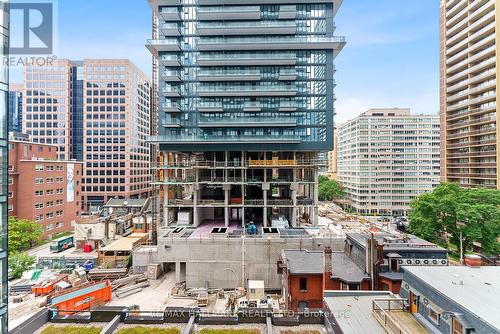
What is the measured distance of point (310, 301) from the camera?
23.7 metres

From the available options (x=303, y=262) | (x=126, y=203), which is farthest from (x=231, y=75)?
(x=126, y=203)

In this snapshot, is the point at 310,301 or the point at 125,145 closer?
the point at 310,301

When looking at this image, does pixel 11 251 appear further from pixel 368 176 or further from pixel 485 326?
pixel 368 176

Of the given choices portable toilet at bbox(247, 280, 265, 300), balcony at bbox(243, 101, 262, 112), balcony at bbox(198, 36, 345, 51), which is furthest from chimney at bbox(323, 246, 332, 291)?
balcony at bbox(198, 36, 345, 51)

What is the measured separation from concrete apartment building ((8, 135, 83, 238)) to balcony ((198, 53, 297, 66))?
122 feet

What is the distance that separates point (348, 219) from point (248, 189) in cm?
2156

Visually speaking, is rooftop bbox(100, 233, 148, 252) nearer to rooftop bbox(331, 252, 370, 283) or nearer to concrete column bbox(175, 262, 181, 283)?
concrete column bbox(175, 262, 181, 283)

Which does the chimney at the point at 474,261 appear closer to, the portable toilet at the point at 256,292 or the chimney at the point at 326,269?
the chimney at the point at 326,269

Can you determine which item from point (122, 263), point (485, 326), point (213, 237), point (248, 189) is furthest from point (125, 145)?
point (485, 326)

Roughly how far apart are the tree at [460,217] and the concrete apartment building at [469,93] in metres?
14.2

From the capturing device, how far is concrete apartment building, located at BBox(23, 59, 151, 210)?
88750 millimetres

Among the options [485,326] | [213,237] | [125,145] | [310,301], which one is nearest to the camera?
[485,326]

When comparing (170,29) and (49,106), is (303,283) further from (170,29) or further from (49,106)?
(49,106)

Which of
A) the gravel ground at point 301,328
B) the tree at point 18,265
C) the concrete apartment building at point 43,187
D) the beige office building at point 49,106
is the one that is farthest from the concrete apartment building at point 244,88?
the beige office building at point 49,106
